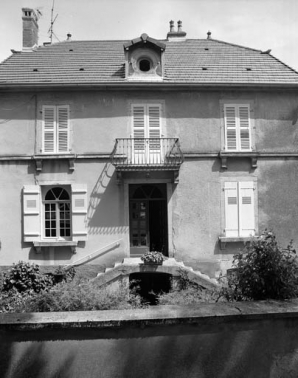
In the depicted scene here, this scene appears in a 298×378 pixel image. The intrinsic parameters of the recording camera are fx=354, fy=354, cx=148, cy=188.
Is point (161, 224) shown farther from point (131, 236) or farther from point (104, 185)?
point (104, 185)

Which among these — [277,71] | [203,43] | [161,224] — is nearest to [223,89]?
[277,71]

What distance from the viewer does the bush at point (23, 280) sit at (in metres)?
8.06

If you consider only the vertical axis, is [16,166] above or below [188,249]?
above

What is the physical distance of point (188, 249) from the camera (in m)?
12.3

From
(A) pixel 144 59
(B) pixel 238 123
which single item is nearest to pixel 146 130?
(A) pixel 144 59

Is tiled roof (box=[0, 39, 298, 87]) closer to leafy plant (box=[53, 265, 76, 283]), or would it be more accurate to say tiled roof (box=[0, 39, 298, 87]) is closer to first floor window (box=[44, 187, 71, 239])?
first floor window (box=[44, 187, 71, 239])

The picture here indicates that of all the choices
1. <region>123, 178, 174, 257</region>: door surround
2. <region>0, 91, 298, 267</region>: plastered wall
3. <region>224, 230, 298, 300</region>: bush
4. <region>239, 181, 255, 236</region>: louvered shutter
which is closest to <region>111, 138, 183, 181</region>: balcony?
<region>0, 91, 298, 267</region>: plastered wall

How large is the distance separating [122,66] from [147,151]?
11.8 feet

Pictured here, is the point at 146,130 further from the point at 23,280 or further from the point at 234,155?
the point at 23,280

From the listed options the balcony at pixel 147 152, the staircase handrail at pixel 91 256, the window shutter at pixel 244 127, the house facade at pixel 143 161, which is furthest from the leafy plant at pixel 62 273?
the window shutter at pixel 244 127

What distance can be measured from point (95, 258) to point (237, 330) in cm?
943

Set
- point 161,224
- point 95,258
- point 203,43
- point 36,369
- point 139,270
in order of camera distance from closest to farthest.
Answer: point 36,369
point 139,270
point 95,258
point 161,224
point 203,43

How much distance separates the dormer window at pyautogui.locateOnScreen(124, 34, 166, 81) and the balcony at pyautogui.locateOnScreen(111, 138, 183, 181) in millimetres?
2306

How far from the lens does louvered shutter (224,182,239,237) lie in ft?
40.9
